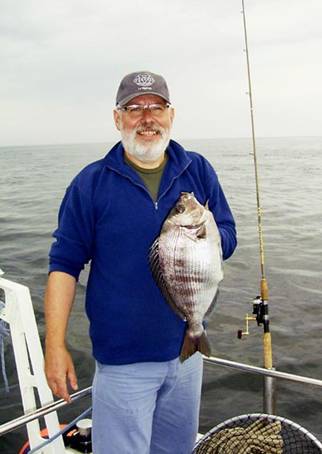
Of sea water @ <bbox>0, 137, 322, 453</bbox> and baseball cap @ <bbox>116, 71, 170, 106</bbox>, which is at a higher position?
baseball cap @ <bbox>116, 71, 170, 106</bbox>

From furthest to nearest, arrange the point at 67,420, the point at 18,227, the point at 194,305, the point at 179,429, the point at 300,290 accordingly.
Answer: the point at 18,227 < the point at 300,290 < the point at 67,420 < the point at 179,429 < the point at 194,305

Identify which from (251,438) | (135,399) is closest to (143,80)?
(135,399)

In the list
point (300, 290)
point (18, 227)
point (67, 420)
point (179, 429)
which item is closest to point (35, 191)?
point (18, 227)

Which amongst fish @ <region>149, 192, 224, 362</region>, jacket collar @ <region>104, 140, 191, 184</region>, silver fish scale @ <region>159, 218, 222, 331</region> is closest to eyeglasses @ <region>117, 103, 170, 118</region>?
jacket collar @ <region>104, 140, 191, 184</region>

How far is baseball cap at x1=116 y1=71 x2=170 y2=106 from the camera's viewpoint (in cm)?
269

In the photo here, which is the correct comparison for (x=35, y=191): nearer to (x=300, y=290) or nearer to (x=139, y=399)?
(x=300, y=290)

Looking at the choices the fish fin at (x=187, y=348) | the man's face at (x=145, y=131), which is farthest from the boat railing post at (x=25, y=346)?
the man's face at (x=145, y=131)

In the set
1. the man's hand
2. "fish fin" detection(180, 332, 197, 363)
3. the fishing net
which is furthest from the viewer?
the fishing net

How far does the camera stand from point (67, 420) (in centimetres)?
751

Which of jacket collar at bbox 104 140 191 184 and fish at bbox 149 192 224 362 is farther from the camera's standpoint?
jacket collar at bbox 104 140 191 184

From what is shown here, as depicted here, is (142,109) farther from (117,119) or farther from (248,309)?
(248,309)

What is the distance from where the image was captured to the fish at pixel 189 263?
2.44 meters

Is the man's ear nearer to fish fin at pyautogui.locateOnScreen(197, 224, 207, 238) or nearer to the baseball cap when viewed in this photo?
the baseball cap

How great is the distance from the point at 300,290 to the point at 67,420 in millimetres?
7457
